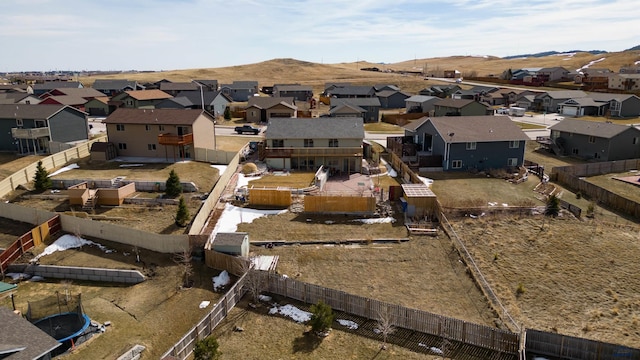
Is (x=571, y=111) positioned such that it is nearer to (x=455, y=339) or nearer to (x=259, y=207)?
(x=259, y=207)

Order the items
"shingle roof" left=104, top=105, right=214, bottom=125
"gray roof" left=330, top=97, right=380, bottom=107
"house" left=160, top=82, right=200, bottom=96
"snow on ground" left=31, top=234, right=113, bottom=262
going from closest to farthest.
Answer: "snow on ground" left=31, top=234, right=113, bottom=262
"shingle roof" left=104, top=105, right=214, bottom=125
"gray roof" left=330, top=97, right=380, bottom=107
"house" left=160, top=82, right=200, bottom=96

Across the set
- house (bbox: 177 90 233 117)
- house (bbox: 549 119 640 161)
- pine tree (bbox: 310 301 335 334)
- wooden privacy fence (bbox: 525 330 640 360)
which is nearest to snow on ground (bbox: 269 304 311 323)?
pine tree (bbox: 310 301 335 334)

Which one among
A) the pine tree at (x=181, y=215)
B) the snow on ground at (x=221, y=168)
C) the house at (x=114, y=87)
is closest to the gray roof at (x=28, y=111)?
the snow on ground at (x=221, y=168)

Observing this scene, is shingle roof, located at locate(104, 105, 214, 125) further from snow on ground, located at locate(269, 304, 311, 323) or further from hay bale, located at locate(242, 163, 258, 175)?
snow on ground, located at locate(269, 304, 311, 323)

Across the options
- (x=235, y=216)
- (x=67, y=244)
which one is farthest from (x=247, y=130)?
(x=67, y=244)

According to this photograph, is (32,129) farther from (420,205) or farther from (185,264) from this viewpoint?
(420,205)
